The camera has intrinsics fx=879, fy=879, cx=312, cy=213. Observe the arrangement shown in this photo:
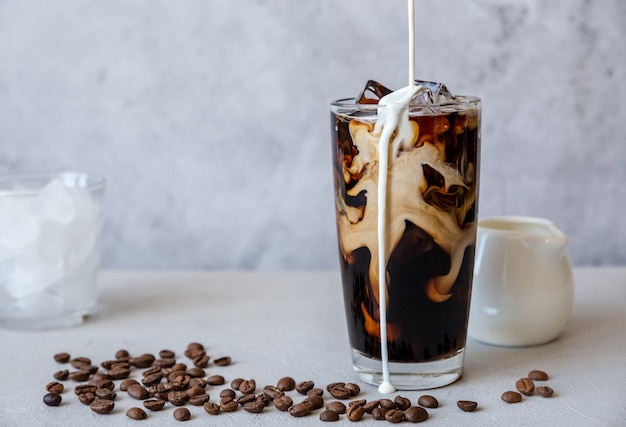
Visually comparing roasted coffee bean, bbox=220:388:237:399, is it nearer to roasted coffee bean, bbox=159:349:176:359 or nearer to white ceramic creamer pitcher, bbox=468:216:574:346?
roasted coffee bean, bbox=159:349:176:359

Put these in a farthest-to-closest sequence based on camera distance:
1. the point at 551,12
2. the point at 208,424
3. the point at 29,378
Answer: the point at 551,12, the point at 29,378, the point at 208,424

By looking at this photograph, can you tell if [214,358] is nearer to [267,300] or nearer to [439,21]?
[267,300]

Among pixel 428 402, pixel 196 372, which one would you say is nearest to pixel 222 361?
pixel 196 372

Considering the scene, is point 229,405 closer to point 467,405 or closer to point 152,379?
point 152,379

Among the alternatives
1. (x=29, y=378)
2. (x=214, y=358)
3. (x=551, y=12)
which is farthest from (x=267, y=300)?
(x=551, y=12)

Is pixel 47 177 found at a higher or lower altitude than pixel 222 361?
higher

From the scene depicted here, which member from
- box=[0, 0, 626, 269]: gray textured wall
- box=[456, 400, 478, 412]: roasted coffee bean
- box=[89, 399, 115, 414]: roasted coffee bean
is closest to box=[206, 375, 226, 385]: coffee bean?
box=[89, 399, 115, 414]: roasted coffee bean
